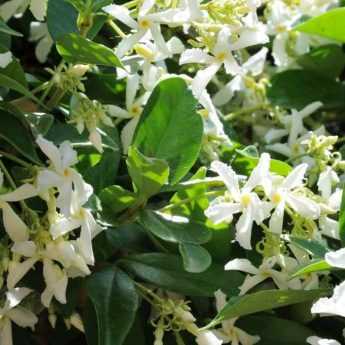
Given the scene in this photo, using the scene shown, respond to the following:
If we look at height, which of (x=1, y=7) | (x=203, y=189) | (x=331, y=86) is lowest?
(x=331, y=86)

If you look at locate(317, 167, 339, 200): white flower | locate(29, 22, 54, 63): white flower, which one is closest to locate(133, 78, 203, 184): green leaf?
locate(317, 167, 339, 200): white flower

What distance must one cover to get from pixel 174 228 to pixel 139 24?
0.57 feet

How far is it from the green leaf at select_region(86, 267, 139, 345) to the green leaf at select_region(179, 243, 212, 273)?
6cm

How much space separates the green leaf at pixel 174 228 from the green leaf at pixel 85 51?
132 millimetres

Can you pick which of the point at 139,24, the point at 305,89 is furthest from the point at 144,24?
the point at 305,89

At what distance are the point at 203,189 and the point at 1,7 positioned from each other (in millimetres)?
267

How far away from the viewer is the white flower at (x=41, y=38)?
92 cm

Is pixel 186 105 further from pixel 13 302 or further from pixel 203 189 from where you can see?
pixel 13 302

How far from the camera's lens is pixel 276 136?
933mm

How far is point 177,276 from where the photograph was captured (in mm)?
705

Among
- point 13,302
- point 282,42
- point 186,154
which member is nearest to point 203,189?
point 186,154

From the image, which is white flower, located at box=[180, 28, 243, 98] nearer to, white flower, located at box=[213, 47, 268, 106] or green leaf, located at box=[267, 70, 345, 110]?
white flower, located at box=[213, 47, 268, 106]

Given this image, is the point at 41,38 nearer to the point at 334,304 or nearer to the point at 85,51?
the point at 85,51

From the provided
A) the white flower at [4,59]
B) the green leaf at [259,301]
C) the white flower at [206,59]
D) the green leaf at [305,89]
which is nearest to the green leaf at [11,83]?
the white flower at [4,59]
